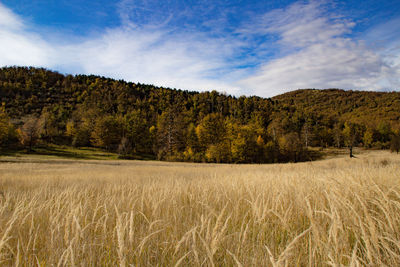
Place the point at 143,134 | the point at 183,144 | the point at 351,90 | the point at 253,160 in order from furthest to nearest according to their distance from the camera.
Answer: the point at 351,90 < the point at 143,134 < the point at 183,144 < the point at 253,160

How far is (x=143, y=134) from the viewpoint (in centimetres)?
7531

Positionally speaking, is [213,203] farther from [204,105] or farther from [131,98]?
[131,98]

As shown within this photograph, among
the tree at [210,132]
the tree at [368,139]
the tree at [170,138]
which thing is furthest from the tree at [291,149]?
the tree at [368,139]

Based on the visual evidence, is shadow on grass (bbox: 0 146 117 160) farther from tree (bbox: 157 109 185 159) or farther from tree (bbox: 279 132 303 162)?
tree (bbox: 279 132 303 162)

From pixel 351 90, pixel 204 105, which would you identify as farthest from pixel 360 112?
pixel 204 105

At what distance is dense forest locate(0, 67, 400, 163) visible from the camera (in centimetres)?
6041

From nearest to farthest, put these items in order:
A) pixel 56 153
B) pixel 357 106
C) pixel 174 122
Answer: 1. pixel 56 153
2. pixel 174 122
3. pixel 357 106

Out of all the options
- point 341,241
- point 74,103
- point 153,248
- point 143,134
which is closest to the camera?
point 341,241

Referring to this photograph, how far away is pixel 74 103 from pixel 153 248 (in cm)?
14505

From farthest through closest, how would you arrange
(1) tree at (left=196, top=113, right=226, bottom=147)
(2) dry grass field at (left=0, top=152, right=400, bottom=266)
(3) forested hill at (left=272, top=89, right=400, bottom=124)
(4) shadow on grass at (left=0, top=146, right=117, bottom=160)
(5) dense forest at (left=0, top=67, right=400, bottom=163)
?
(3) forested hill at (left=272, top=89, right=400, bottom=124), (1) tree at (left=196, top=113, right=226, bottom=147), (5) dense forest at (left=0, top=67, right=400, bottom=163), (4) shadow on grass at (left=0, top=146, right=117, bottom=160), (2) dry grass field at (left=0, top=152, right=400, bottom=266)

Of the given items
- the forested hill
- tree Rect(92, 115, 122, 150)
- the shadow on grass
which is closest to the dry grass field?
the shadow on grass

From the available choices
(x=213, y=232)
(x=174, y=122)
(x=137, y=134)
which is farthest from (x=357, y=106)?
(x=213, y=232)

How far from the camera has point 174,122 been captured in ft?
250

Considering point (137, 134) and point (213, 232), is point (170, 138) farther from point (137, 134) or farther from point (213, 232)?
point (213, 232)
